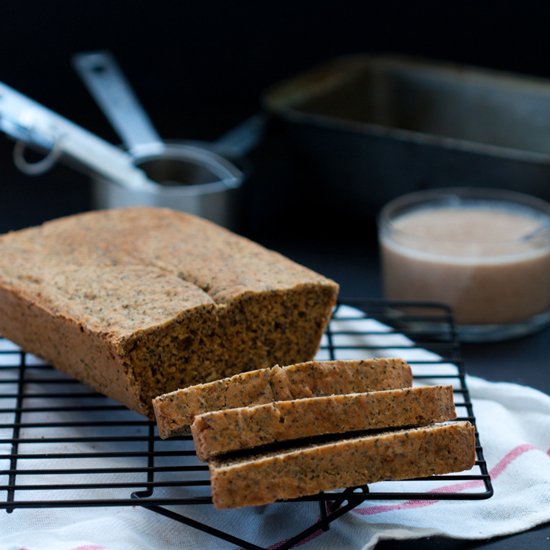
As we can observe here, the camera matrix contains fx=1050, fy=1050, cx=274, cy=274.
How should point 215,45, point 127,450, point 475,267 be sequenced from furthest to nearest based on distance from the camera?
point 215,45 < point 475,267 < point 127,450

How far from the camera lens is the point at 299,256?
14.8 ft

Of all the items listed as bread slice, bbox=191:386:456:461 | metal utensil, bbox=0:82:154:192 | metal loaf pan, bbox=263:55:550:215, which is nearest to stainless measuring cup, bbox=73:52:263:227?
metal utensil, bbox=0:82:154:192

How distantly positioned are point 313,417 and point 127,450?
769 mm

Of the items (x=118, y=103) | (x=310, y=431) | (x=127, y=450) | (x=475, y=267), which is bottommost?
(x=127, y=450)

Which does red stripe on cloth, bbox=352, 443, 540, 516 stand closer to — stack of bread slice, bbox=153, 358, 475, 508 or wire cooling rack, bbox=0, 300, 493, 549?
wire cooling rack, bbox=0, 300, 493, 549

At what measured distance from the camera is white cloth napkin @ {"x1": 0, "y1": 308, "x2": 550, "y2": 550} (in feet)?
8.19

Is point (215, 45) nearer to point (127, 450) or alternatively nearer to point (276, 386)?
point (127, 450)

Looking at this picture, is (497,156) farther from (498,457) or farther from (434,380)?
(498,457)

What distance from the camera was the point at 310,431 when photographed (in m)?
2.39

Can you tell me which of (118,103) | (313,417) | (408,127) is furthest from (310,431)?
(408,127)

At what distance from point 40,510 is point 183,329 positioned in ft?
1.91

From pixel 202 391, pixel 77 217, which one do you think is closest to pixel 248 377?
pixel 202 391

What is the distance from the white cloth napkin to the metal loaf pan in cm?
151

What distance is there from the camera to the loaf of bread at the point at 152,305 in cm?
277
